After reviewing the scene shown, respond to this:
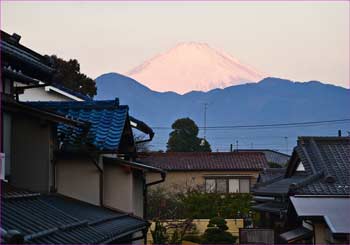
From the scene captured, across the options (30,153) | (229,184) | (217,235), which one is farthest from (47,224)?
(229,184)

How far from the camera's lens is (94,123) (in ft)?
41.5

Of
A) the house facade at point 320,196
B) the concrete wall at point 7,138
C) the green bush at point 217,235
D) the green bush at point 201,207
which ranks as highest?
the concrete wall at point 7,138

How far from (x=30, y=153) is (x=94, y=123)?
241 centimetres

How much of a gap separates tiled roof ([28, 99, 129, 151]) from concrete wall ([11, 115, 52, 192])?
91cm

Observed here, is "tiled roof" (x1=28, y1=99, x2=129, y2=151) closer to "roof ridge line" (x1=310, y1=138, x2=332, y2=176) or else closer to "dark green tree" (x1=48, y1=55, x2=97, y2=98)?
"roof ridge line" (x1=310, y1=138, x2=332, y2=176)

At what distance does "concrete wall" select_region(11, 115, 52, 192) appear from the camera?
10180mm

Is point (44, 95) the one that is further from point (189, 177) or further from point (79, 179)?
point (189, 177)

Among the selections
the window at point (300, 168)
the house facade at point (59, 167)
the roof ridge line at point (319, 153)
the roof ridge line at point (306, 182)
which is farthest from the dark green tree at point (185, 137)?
the house facade at point (59, 167)

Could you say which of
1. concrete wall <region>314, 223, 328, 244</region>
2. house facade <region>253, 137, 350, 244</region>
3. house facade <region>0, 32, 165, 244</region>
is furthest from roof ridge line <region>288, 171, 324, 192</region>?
house facade <region>0, 32, 165, 244</region>

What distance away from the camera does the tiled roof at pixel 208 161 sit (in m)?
44.6

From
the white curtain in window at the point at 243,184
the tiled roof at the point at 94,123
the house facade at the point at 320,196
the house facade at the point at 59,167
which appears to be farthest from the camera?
the white curtain in window at the point at 243,184

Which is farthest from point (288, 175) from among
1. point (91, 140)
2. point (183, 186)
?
point (183, 186)

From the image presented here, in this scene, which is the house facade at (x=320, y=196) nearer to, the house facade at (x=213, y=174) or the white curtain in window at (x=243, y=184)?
the house facade at (x=213, y=174)

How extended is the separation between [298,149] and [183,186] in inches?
1026
